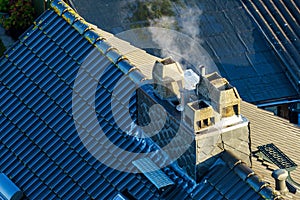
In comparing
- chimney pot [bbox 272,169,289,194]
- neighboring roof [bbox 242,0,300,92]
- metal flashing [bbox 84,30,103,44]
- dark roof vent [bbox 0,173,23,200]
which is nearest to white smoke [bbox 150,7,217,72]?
neighboring roof [bbox 242,0,300,92]

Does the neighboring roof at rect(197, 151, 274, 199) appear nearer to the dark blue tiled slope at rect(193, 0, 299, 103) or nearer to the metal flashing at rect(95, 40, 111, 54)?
the metal flashing at rect(95, 40, 111, 54)

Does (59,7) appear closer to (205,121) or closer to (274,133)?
(274,133)

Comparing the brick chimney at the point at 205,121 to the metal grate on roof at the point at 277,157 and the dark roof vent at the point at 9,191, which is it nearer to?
the metal grate on roof at the point at 277,157

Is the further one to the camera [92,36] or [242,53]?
[242,53]

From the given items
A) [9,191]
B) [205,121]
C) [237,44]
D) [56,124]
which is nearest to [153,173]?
[205,121]

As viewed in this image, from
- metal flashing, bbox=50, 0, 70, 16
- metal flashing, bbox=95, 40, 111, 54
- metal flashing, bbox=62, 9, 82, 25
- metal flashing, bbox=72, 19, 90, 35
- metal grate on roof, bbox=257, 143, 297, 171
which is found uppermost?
metal flashing, bbox=50, 0, 70, 16

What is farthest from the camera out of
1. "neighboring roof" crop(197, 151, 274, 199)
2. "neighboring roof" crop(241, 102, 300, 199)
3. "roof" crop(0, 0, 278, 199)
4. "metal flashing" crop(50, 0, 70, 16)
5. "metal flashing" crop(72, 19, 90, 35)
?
"metal flashing" crop(50, 0, 70, 16)
